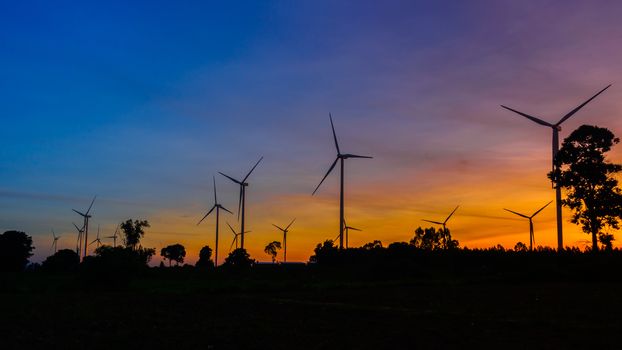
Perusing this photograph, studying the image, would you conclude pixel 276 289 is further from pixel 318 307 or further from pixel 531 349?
pixel 531 349

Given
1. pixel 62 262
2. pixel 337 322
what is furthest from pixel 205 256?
pixel 337 322

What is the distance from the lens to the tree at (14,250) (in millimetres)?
131375

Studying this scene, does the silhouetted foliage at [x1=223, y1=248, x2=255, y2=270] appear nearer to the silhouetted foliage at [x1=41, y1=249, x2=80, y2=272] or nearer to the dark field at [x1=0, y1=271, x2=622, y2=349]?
the silhouetted foliage at [x1=41, y1=249, x2=80, y2=272]

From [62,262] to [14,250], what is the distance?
10.2 meters

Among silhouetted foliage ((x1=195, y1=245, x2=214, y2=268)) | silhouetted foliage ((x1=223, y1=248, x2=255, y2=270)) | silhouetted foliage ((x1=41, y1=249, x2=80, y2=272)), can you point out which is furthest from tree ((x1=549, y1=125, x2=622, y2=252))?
silhouetted foliage ((x1=195, y1=245, x2=214, y2=268))

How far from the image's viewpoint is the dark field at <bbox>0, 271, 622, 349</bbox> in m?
20.0

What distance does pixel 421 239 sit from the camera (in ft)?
520

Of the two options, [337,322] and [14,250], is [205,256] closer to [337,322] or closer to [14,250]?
[14,250]

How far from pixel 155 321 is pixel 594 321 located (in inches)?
720

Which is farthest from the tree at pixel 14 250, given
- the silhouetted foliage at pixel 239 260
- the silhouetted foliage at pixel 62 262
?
the silhouetted foliage at pixel 239 260

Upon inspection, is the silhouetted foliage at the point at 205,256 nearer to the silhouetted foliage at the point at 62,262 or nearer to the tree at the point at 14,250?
the silhouetted foliage at the point at 62,262

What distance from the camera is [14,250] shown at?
132 metres

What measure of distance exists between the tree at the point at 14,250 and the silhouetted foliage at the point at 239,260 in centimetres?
5350

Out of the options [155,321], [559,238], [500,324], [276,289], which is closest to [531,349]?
[500,324]
